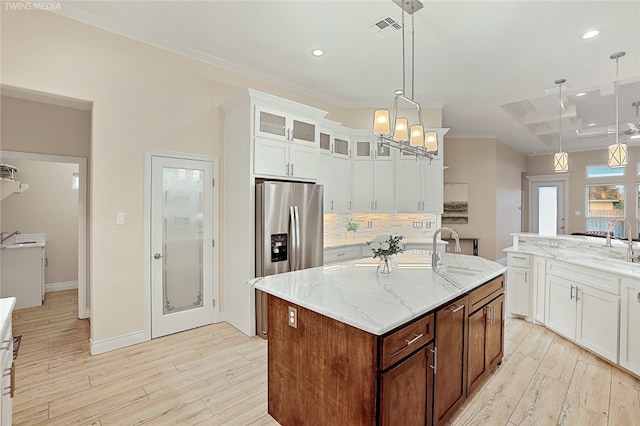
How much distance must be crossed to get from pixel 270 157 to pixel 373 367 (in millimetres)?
2848

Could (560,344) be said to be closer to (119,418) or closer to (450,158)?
(119,418)

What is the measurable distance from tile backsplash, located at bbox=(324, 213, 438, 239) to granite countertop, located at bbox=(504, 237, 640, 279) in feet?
5.29

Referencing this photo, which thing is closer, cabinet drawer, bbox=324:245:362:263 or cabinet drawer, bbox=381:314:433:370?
cabinet drawer, bbox=381:314:433:370

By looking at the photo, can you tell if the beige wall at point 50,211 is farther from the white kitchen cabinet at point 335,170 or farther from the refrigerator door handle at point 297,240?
the white kitchen cabinet at point 335,170

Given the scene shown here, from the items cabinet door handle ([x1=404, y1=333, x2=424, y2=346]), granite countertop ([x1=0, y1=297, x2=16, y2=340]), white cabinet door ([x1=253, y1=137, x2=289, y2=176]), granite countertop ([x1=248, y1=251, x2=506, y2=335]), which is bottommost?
cabinet door handle ([x1=404, y1=333, x2=424, y2=346])

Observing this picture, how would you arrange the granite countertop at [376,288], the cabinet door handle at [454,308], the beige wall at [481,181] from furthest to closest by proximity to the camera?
the beige wall at [481,181], the cabinet door handle at [454,308], the granite countertop at [376,288]

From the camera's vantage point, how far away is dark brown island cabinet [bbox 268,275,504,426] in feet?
4.95

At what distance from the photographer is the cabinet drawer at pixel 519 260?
4.01 meters

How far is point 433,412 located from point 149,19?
4120 millimetres

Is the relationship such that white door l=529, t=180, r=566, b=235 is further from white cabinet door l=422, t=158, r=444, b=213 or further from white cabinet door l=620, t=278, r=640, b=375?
white cabinet door l=620, t=278, r=640, b=375

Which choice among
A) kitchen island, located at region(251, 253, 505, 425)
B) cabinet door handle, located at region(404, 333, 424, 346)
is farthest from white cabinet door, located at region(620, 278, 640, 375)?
cabinet door handle, located at region(404, 333, 424, 346)

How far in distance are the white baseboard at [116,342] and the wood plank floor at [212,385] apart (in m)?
0.09

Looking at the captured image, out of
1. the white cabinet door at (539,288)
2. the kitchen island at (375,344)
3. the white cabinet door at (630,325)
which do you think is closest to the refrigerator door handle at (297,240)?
the kitchen island at (375,344)

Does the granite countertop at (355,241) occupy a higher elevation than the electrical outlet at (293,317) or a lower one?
higher
